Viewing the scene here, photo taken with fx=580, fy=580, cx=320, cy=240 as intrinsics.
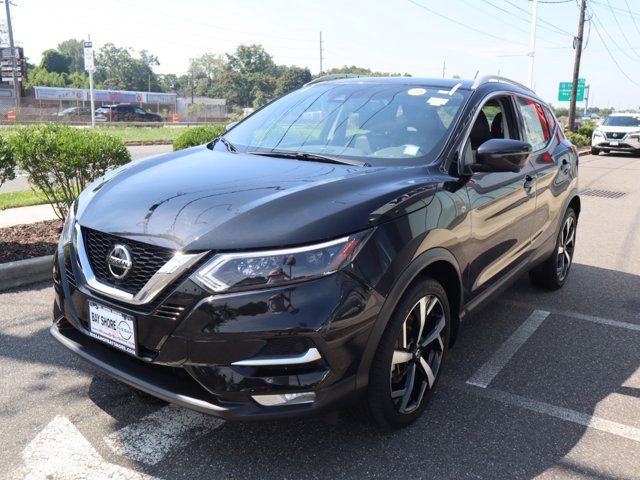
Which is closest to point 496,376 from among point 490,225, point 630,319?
point 490,225

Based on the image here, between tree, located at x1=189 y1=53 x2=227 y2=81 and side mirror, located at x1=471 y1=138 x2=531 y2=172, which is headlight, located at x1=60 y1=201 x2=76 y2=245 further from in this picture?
tree, located at x1=189 y1=53 x2=227 y2=81

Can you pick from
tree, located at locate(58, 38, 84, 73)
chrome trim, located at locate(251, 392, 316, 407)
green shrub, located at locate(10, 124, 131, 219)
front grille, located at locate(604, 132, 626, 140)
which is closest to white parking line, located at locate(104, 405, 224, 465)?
chrome trim, located at locate(251, 392, 316, 407)

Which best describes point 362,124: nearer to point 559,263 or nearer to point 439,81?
point 439,81

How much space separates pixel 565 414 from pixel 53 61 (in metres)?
128

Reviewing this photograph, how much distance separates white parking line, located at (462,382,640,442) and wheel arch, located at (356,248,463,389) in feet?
1.35

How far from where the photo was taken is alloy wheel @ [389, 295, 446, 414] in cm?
279

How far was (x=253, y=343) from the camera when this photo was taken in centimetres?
223

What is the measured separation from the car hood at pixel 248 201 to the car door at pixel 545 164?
5.57 ft

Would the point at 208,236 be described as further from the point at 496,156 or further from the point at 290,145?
the point at 496,156

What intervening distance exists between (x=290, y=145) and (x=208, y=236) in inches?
56.8

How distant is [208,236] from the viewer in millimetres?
2326

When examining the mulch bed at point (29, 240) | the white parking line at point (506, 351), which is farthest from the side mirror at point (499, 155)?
the mulch bed at point (29, 240)

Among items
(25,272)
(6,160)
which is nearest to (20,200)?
(6,160)

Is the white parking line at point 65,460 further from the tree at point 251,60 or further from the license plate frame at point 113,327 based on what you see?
the tree at point 251,60
